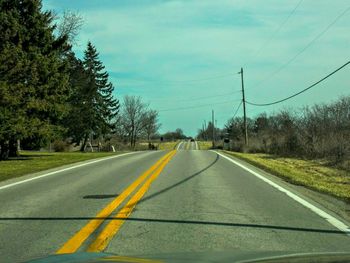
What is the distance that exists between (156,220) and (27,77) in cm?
2339

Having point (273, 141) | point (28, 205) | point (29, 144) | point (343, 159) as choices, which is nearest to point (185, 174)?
point (28, 205)

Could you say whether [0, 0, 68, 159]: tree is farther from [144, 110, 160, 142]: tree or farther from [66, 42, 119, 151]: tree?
[144, 110, 160, 142]: tree

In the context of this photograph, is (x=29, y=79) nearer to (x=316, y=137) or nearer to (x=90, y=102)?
(x=316, y=137)

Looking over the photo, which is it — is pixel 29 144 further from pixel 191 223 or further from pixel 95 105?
pixel 95 105

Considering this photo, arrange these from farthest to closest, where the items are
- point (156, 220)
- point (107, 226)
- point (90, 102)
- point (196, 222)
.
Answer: point (90, 102), point (156, 220), point (196, 222), point (107, 226)

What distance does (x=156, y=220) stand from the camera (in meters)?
9.47

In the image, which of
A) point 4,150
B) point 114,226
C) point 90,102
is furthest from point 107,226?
point 90,102

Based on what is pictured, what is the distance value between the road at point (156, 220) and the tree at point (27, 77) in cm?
1450

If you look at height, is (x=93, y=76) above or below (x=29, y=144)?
above

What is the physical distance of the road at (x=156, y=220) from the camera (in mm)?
7367

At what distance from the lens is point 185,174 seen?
62.8 feet

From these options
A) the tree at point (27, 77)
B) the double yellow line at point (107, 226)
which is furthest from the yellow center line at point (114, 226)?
the tree at point (27, 77)

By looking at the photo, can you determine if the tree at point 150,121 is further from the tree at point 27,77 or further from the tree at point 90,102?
the tree at point 27,77

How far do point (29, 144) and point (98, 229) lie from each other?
2906 cm
